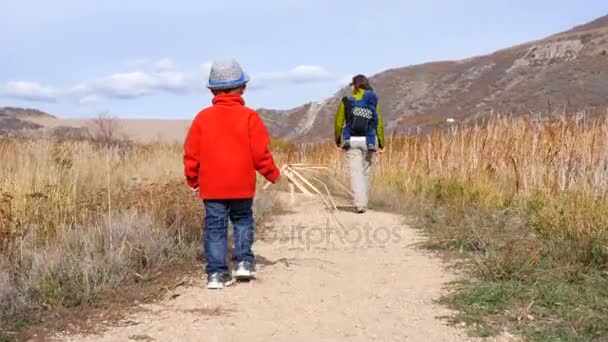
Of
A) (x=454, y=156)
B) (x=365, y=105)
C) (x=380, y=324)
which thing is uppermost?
(x=365, y=105)

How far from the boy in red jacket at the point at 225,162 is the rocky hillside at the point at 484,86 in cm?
2737

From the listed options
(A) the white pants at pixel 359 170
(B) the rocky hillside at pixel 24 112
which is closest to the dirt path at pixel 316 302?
(A) the white pants at pixel 359 170

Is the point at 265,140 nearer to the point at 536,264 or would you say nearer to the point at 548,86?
the point at 536,264

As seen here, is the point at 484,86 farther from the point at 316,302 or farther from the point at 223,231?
the point at 316,302

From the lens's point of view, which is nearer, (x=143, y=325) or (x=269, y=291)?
(x=143, y=325)

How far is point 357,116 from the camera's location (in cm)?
953

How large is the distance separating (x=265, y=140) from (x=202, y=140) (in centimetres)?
50

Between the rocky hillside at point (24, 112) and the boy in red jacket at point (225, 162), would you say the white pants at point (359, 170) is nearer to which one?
the boy in red jacket at point (225, 162)

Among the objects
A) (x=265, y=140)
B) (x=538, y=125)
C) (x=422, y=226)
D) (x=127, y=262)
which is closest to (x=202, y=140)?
(x=265, y=140)

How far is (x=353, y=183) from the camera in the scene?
381 inches

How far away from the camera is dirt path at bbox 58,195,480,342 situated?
14.2 ft

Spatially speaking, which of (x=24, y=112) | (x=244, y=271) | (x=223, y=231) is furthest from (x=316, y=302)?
(x=24, y=112)

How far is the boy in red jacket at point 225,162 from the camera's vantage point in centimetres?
545

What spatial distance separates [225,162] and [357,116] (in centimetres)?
438
